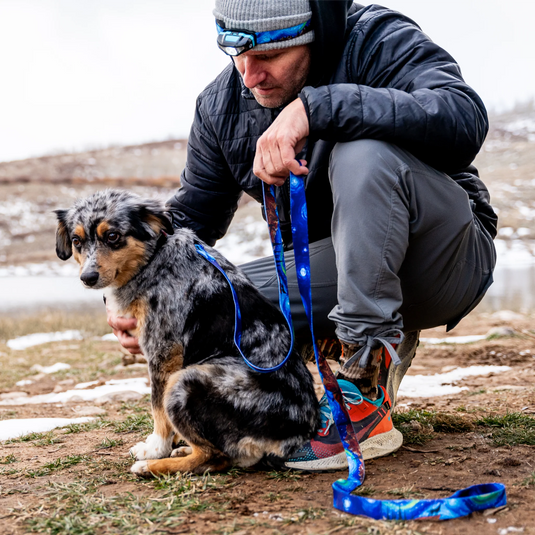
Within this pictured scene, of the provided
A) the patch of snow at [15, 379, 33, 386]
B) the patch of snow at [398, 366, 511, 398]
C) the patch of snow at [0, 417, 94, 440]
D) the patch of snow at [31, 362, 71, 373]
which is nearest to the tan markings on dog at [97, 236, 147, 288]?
the patch of snow at [0, 417, 94, 440]

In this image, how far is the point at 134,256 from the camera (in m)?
3.35

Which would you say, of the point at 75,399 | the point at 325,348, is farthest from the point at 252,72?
the point at 75,399

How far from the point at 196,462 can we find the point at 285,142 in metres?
1.56

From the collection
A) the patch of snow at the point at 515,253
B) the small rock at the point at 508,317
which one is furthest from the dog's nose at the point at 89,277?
the patch of snow at the point at 515,253

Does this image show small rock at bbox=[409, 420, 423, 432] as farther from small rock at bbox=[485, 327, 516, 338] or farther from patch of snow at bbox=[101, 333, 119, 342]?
patch of snow at bbox=[101, 333, 119, 342]

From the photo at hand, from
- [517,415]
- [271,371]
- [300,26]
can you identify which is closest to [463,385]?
[517,415]

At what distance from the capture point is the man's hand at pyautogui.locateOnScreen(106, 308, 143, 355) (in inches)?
129

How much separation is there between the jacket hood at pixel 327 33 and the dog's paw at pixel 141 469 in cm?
213

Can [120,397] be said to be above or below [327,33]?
below

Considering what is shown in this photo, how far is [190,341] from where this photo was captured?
3.06 meters

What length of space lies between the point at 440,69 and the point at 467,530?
2099mm

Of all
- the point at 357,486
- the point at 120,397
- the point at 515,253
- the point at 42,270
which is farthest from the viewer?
the point at 42,270

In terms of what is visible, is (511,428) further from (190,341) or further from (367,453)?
(190,341)

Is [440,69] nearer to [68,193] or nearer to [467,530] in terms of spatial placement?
[467,530]
